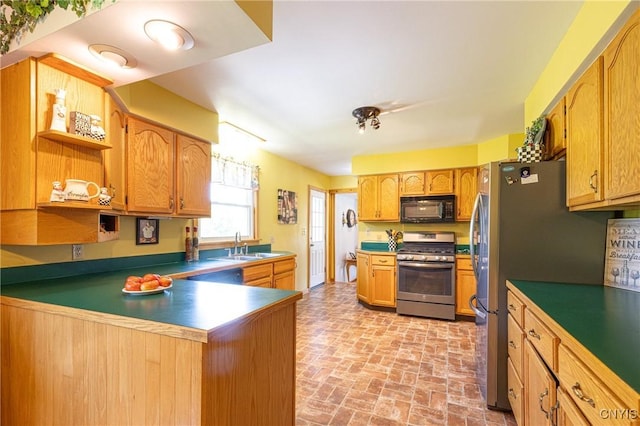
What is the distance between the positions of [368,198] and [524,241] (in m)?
3.03

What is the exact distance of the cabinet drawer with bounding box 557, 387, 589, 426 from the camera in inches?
37.8

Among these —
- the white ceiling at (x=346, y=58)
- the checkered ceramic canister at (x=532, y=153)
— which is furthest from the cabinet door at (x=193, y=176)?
the checkered ceramic canister at (x=532, y=153)

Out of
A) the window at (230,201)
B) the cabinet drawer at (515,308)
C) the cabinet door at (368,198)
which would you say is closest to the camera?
the cabinet drawer at (515,308)

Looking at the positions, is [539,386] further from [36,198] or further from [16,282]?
[16,282]

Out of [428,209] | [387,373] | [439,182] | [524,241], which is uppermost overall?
[439,182]

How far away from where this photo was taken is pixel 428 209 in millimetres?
4379

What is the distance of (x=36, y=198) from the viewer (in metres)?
1.59

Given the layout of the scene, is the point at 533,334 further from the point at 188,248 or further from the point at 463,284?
the point at 188,248

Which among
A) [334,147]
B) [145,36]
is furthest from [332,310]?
[145,36]

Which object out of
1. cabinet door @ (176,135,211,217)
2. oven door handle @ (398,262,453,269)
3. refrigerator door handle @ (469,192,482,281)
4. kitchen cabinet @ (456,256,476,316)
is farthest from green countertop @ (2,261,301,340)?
kitchen cabinet @ (456,256,476,316)

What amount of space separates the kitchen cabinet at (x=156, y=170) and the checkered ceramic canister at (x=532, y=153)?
9.43ft

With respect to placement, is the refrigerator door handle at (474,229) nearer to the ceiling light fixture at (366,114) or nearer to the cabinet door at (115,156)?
the ceiling light fixture at (366,114)

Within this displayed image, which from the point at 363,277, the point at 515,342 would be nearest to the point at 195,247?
the point at 363,277

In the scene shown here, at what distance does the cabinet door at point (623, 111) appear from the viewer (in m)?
1.17
